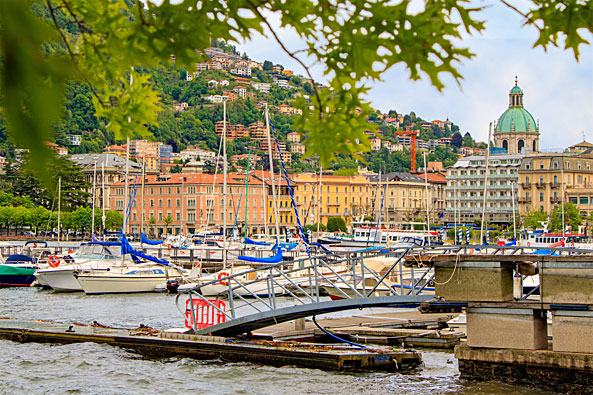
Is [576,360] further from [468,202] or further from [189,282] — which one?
[468,202]

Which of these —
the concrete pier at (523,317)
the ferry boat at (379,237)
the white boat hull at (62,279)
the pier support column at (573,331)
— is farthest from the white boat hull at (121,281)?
the ferry boat at (379,237)

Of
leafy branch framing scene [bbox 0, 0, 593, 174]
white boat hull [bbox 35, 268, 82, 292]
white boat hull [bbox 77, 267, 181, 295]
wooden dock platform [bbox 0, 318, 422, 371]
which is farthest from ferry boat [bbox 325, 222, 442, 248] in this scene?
leafy branch framing scene [bbox 0, 0, 593, 174]

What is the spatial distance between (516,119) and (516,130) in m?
2.61

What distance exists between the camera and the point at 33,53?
2166 millimetres

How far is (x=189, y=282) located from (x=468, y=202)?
279ft

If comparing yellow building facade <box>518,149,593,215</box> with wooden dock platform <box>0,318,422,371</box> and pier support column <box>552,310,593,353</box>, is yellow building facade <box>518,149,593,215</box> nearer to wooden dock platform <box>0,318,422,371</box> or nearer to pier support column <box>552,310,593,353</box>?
wooden dock platform <box>0,318,422,371</box>

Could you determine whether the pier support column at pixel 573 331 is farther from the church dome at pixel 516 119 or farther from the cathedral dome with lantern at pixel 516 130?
the church dome at pixel 516 119

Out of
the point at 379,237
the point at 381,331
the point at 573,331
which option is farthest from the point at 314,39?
the point at 379,237

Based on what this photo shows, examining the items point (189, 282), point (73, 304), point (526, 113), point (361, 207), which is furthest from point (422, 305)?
point (526, 113)

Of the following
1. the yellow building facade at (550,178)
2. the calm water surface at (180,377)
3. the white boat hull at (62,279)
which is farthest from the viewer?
the yellow building facade at (550,178)

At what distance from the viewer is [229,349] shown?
60.0 ft

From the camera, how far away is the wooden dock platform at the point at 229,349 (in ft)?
56.0

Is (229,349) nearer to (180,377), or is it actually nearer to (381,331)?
(180,377)

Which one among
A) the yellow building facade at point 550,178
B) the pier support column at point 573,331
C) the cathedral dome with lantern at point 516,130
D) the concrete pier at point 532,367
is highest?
the cathedral dome with lantern at point 516,130
